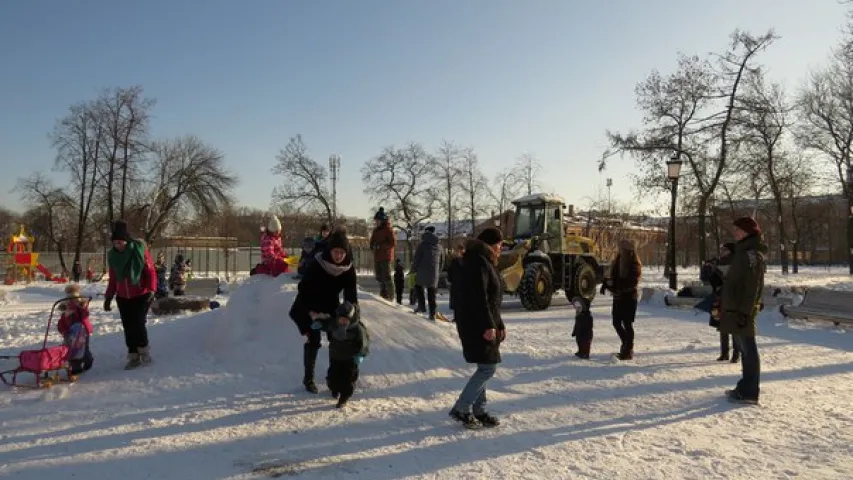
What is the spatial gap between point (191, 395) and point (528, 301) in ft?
34.5

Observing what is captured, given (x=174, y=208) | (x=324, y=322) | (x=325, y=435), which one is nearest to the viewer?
(x=325, y=435)

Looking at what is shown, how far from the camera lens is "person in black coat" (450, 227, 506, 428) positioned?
16.3 feet

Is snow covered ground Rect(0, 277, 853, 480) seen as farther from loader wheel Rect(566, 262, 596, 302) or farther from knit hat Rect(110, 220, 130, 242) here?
loader wheel Rect(566, 262, 596, 302)

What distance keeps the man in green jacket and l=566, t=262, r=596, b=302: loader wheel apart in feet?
34.8

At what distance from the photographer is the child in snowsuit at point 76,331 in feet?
21.6

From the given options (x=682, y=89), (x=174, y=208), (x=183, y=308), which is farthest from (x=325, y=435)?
(x=174, y=208)

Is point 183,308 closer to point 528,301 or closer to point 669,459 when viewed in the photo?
point 528,301

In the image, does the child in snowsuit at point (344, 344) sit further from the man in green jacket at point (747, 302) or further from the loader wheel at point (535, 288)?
the loader wheel at point (535, 288)

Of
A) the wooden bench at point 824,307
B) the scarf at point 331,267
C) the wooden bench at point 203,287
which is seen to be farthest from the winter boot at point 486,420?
the wooden bench at point 203,287

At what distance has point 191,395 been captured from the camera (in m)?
5.91

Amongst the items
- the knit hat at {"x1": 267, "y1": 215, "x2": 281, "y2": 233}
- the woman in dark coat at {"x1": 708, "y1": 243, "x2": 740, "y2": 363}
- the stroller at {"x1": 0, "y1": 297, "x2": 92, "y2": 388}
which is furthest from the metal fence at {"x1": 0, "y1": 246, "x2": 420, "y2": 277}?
the stroller at {"x1": 0, "y1": 297, "x2": 92, "y2": 388}

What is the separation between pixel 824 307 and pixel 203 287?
18335mm

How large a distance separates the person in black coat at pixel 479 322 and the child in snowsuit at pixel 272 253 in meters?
4.62

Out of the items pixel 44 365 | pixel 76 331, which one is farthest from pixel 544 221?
pixel 44 365
